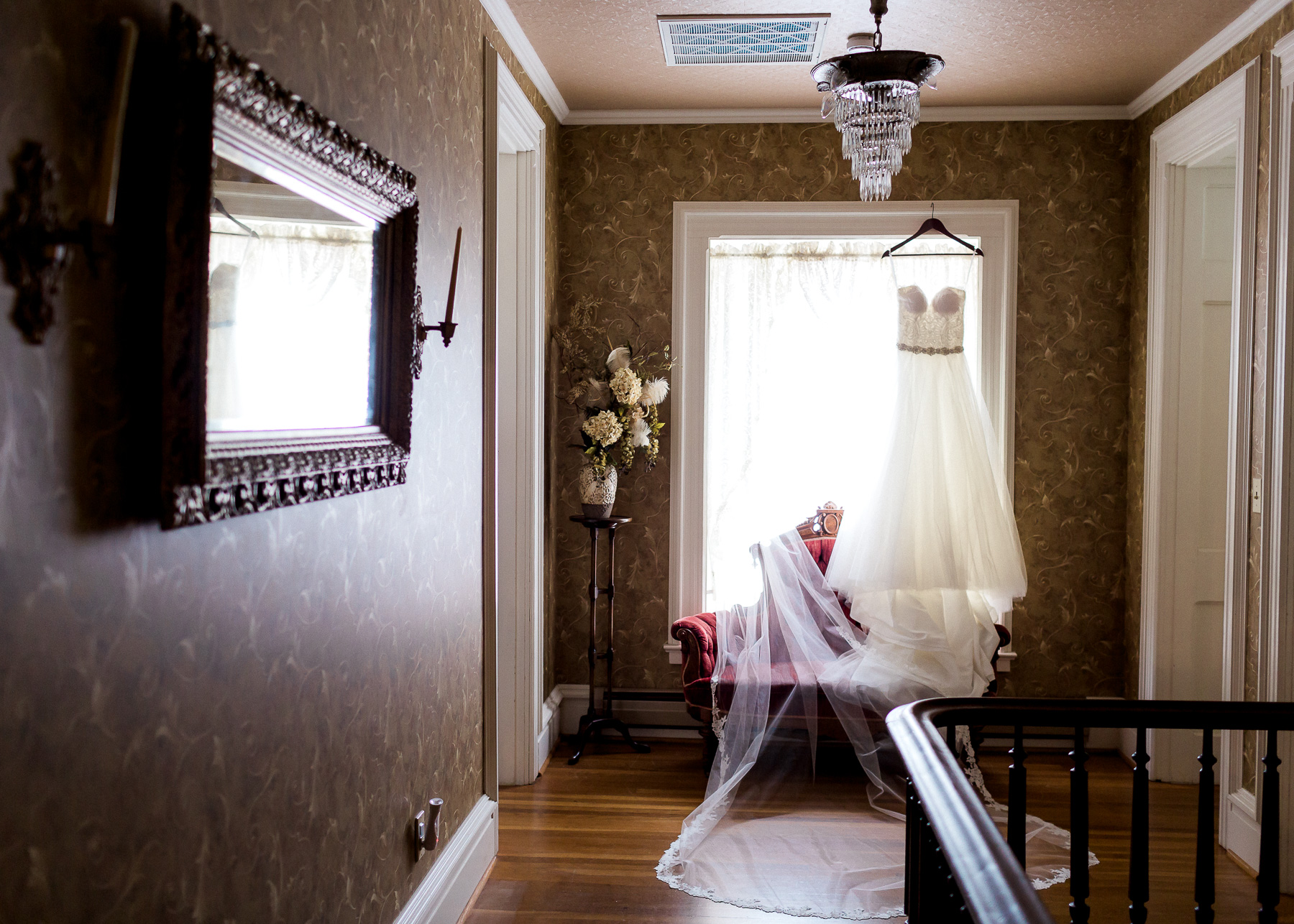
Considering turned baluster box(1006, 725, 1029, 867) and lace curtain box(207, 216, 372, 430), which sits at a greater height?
lace curtain box(207, 216, 372, 430)

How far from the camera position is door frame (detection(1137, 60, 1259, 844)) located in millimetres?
3459

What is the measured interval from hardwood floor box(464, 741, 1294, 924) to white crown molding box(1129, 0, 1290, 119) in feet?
9.37

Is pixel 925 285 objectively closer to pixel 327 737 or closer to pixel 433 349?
pixel 433 349

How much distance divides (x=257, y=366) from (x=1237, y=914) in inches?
125

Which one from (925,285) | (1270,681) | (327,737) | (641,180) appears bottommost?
(1270,681)

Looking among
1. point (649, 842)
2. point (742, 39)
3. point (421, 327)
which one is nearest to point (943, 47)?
point (742, 39)

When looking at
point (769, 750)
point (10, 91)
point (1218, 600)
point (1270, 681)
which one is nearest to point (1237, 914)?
point (1270, 681)

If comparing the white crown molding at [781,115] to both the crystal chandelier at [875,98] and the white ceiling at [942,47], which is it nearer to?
the white ceiling at [942,47]

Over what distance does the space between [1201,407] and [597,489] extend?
8.38ft

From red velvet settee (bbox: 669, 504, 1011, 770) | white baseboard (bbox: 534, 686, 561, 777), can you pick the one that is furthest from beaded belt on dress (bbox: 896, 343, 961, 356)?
white baseboard (bbox: 534, 686, 561, 777)

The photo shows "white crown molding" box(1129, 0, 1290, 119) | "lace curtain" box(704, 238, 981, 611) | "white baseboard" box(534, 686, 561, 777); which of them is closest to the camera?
"white crown molding" box(1129, 0, 1290, 119)

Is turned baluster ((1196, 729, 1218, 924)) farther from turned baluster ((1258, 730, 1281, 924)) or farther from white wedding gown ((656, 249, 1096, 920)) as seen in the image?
white wedding gown ((656, 249, 1096, 920))

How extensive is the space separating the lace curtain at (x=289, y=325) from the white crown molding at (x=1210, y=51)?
3113 mm

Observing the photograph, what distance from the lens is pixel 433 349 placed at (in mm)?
2621
